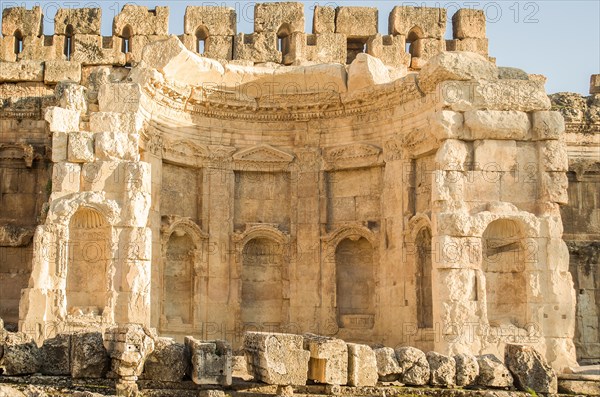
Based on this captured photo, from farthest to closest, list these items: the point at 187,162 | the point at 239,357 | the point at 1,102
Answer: the point at 1,102 < the point at 187,162 < the point at 239,357

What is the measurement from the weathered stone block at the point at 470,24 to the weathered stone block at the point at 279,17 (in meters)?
4.04

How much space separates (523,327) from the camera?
16453 mm

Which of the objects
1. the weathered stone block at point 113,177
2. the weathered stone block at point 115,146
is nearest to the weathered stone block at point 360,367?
the weathered stone block at point 113,177

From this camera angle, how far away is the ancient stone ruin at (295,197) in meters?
16.0

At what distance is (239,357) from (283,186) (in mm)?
5345

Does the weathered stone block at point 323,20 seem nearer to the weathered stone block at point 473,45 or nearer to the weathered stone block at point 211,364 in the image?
the weathered stone block at point 473,45

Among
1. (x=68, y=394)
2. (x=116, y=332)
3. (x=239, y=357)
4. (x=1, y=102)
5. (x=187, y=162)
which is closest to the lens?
(x=68, y=394)

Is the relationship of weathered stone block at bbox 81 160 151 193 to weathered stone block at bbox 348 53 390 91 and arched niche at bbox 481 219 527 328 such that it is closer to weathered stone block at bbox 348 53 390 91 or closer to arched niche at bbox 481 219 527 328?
weathered stone block at bbox 348 53 390 91

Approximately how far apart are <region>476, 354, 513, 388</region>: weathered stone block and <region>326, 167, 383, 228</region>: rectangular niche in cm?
699

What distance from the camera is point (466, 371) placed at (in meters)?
12.7

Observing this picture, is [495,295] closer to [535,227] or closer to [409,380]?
[535,227]

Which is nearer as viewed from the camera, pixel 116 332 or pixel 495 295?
pixel 116 332

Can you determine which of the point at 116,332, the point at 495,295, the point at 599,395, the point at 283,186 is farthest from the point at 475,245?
the point at 116,332

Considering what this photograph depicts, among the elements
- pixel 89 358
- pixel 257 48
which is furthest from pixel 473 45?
pixel 89 358
